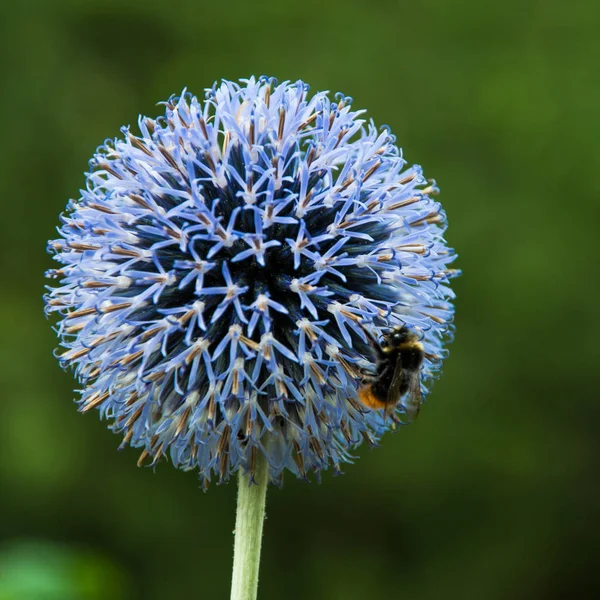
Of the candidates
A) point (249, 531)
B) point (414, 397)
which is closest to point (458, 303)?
point (414, 397)

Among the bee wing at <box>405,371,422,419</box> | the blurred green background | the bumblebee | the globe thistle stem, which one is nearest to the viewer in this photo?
the globe thistle stem

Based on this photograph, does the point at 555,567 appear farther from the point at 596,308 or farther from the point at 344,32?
the point at 344,32

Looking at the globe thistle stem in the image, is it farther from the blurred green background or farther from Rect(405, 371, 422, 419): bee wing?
the blurred green background

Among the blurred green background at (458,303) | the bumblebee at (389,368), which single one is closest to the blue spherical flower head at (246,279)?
the bumblebee at (389,368)

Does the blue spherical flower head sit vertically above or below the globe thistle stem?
above

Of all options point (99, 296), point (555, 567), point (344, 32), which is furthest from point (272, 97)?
point (555, 567)

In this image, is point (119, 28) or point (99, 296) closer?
point (99, 296)

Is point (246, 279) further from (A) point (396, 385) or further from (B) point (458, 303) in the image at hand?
(B) point (458, 303)

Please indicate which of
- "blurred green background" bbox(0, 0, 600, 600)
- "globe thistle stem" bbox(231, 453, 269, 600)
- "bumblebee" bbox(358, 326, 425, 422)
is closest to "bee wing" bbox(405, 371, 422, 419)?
"bumblebee" bbox(358, 326, 425, 422)
